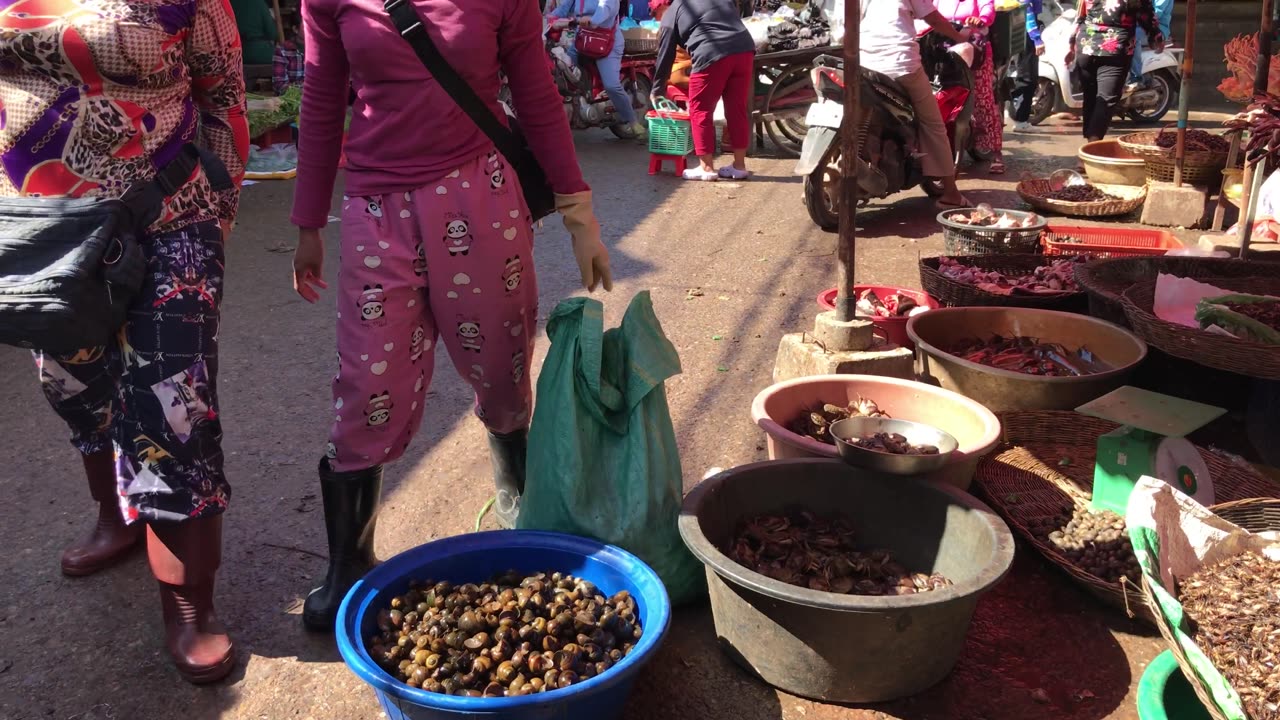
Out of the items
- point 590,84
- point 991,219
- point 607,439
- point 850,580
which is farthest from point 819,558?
point 590,84

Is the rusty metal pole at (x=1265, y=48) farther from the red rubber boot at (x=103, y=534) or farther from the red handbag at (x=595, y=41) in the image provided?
the red handbag at (x=595, y=41)

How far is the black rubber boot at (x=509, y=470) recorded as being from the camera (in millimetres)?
3176

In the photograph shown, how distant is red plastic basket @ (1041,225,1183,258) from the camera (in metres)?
5.50

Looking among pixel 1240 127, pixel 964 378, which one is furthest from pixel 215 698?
pixel 1240 127

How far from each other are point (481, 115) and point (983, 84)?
6.89 meters

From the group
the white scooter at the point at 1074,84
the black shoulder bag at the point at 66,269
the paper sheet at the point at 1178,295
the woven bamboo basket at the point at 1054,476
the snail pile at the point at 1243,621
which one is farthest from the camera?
the white scooter at the point at 1074,84

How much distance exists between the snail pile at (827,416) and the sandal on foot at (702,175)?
597cm

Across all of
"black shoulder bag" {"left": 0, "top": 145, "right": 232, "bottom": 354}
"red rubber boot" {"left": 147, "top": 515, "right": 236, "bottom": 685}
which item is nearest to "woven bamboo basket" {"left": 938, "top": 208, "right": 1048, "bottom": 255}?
"red rubber boot" {"left": 147, "top": 515, "right": 236, "bottom": 685}

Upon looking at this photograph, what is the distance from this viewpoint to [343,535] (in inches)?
112

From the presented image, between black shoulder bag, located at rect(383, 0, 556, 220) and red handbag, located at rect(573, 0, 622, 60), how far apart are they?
8690mm

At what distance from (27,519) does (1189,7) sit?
245 inches

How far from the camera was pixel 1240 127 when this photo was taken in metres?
4.32

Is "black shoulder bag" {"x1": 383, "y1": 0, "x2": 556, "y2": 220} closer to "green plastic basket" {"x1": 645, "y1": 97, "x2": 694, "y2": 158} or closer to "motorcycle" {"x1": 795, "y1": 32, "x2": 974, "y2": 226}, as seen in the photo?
"motorcycle" {"x1": 795, "y1": 32, "x2": 974, "y2": 226}

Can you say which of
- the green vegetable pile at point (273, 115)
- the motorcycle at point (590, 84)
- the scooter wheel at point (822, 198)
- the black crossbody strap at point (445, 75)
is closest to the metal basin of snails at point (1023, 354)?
the black crossbody strap at point (445, 75)
